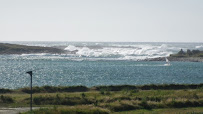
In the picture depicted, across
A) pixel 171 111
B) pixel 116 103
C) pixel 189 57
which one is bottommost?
pixel 189 57

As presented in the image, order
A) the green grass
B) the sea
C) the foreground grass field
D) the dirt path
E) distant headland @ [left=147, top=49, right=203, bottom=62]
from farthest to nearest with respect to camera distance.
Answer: distant headland @ [left=147, top=49, right=203, bottom=62] → the sea → the foreground grass field → the green grass → the dirt path

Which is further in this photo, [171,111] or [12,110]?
[171,111]

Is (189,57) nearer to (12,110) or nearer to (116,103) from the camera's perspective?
(116,103)

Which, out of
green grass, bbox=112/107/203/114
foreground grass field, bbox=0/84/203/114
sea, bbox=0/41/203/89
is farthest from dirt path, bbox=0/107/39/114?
sea, bbox=0/41/203/89

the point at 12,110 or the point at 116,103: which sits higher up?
the point at 116,103

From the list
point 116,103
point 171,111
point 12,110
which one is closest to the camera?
point 12,110

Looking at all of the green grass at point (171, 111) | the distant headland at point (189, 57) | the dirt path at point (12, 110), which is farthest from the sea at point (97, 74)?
the green grass at point (171, 111)

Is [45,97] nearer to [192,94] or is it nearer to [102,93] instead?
[102,93]

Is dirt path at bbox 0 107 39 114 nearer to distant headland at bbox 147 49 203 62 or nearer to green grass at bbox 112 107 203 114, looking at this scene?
green grass at bbox 112 107 203 114

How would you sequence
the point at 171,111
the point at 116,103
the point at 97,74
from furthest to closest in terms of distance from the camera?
1. the point at 97,74
2. the point at 116,103
3. the point at 171,111

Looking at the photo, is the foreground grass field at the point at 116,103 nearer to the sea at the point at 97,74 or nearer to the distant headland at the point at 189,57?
the sea at the point at 97,74

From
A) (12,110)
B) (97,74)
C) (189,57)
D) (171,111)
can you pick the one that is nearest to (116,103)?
(171,111)

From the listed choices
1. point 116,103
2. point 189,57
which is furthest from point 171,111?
point 189,57

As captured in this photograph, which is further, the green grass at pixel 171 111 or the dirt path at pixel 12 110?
the green grass at pixel 171 111
